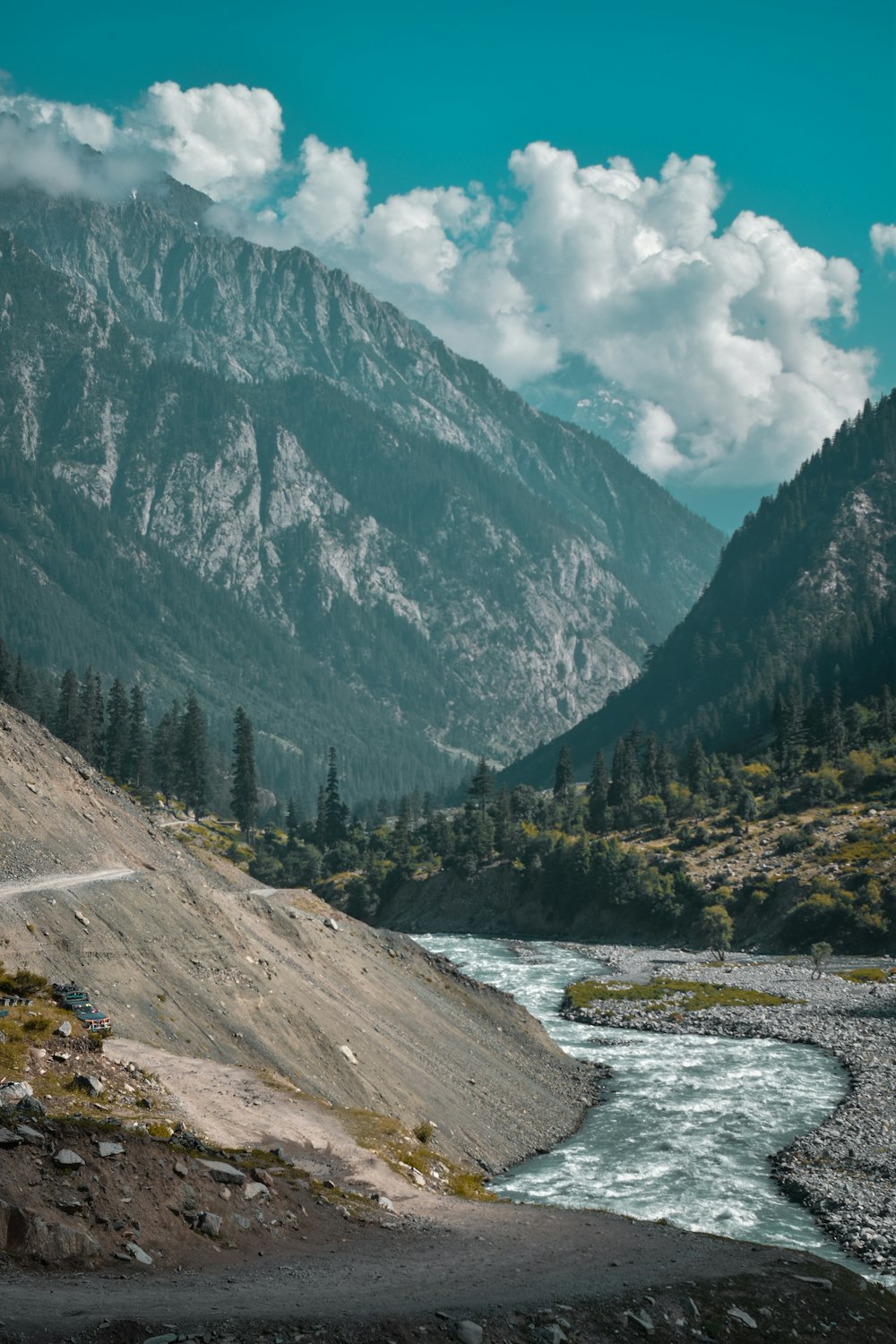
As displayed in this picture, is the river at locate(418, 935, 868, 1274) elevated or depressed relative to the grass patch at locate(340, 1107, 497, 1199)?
depressed

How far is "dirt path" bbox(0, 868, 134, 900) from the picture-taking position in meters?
51.8

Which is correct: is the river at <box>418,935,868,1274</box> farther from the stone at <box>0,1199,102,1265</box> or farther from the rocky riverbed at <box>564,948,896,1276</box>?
the stone at <box>0,1199,102,1265</box>

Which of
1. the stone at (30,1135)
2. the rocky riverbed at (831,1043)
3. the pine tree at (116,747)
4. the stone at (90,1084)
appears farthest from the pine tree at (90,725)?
the stone at (30,1135)

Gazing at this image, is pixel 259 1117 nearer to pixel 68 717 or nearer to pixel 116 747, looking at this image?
pixel 68 717

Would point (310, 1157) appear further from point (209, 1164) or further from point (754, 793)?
point (754, 793)

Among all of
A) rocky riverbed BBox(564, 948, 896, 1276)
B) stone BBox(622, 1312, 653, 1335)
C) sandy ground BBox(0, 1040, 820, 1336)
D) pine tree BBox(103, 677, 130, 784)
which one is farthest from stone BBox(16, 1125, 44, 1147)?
pine tree BBox(103, 677, 130, 784)

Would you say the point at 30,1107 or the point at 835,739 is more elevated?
the point at 835,739

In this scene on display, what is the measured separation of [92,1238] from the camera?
24.3m

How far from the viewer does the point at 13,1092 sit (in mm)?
31766

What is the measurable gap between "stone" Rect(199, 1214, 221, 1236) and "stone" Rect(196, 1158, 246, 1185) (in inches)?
71.5

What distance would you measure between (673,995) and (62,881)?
2777 inches

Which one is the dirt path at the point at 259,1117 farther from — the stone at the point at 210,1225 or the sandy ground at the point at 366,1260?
the stone at the point at 210,1225

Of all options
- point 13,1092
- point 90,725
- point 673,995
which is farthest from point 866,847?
point 13,1092

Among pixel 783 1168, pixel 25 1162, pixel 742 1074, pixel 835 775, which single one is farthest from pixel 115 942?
pixel 835 775
